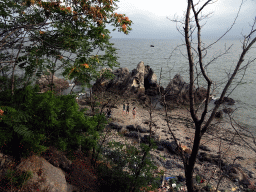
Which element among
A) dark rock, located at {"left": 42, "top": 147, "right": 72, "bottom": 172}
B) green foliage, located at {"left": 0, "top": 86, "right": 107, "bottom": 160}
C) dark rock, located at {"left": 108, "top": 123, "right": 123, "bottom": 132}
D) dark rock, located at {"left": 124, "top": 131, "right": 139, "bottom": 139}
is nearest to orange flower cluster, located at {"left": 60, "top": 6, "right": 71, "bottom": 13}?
green foliage, located at {"left": 0, "top": 86, "right": 107, "bottom": 160}

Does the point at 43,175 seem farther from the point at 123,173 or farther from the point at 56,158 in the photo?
the point at 123,173

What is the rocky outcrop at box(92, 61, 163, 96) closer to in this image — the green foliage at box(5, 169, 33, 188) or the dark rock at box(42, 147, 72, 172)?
the dark rock at box(42, 147, 72, 172)

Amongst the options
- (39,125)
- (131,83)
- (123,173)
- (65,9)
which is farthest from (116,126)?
(65,9)

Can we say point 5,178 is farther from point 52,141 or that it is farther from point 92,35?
point 92,35

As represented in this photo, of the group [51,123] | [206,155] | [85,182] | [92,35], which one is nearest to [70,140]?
[51,123]

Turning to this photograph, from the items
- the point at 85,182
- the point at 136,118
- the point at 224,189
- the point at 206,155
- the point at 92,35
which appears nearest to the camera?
the point at 85,182

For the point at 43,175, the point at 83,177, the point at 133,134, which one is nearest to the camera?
the point at 43,175
